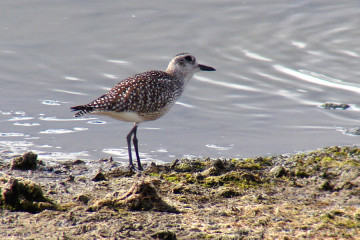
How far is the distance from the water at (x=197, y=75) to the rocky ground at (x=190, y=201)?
5.91 feet

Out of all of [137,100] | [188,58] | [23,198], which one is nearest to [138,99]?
[137,100]

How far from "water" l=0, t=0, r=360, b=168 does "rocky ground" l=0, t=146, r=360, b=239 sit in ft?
5.91

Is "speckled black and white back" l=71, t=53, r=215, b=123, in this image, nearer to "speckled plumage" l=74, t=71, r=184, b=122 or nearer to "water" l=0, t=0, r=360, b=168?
"speckled plumage" l=74, t=71, r=184, b=122

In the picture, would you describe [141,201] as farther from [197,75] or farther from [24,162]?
[197,75]

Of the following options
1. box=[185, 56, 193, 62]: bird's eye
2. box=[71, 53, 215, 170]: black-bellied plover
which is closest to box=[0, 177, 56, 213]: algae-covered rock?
box=[71, 53, 215, 170]: black-bellied plover

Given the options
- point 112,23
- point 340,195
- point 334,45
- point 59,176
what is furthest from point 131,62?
point 340,195

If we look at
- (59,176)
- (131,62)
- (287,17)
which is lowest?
(59,176)

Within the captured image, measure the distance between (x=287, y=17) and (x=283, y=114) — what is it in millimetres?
4832

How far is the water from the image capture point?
955 cm

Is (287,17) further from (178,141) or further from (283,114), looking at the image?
(178,141)

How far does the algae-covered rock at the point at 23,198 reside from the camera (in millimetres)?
5430

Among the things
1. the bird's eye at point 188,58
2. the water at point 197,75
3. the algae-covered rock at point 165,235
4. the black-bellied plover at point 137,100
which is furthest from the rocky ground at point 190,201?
the bird's eye at point 188,58

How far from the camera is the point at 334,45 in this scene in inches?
524

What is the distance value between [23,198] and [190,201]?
1.53 m
